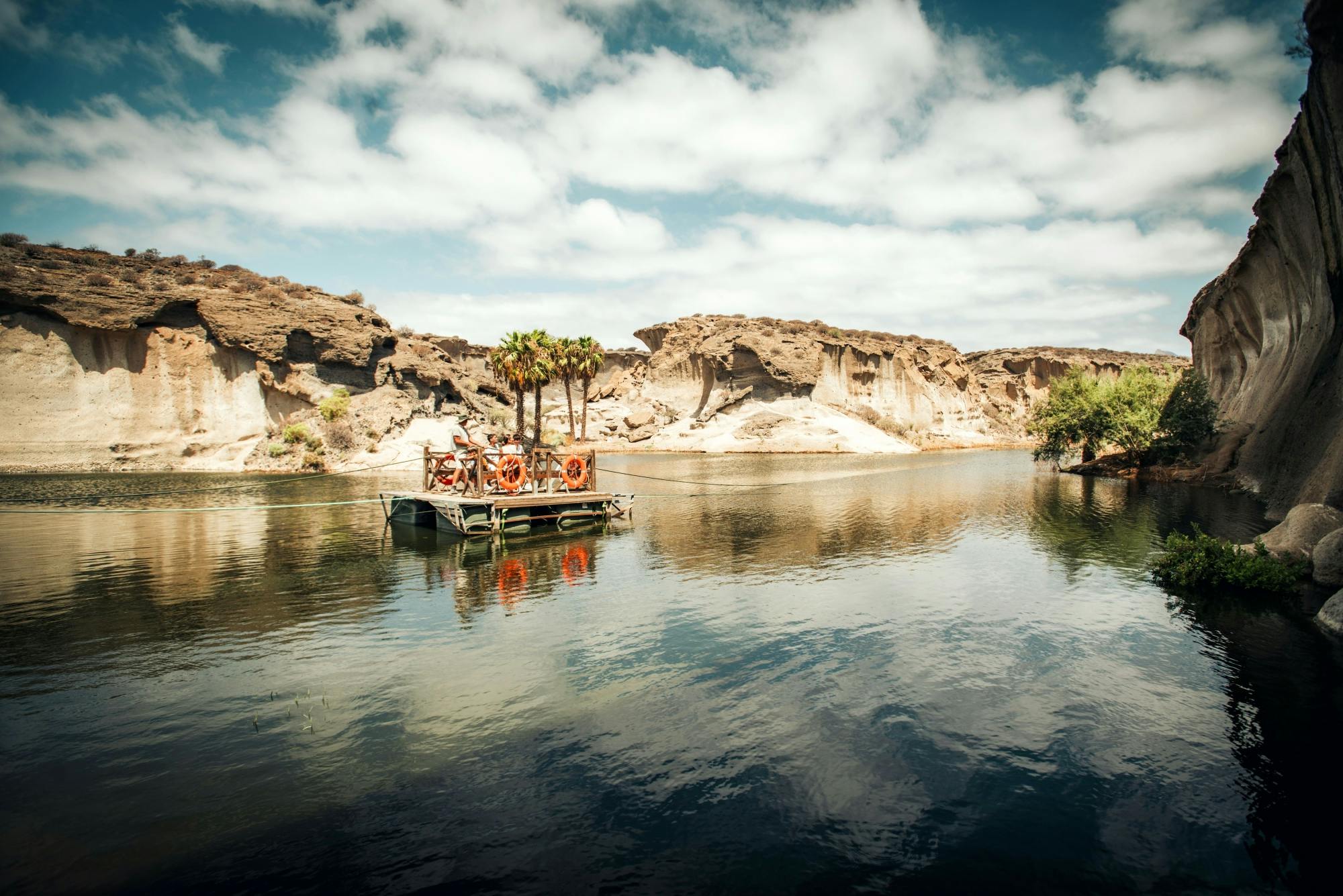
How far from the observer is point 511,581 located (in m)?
16.5

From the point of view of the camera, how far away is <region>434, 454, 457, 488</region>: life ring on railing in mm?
29297

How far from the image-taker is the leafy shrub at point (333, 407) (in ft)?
188

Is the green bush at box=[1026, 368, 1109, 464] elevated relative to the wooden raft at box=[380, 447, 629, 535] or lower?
elevated

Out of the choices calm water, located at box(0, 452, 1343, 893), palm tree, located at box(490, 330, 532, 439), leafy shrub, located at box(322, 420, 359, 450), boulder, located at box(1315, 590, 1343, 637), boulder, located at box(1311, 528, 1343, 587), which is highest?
palm tree, located at box(490, 330, 532, 439)

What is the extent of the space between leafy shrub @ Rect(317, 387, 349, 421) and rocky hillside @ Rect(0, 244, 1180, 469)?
1.75ft

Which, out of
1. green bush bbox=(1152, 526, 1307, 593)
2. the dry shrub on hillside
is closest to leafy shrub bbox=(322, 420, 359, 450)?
the dry shrub on hillside

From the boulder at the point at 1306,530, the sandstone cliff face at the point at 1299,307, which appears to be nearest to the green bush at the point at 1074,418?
the sandstone cliff face at the point at 1299,307

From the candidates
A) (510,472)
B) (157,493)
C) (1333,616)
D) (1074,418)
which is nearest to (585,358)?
(157,493)

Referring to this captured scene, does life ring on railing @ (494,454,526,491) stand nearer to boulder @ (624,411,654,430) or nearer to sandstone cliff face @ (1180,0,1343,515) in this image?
sandstone cliff face @ (1180,0,1343,515)

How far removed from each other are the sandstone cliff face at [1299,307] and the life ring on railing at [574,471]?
23012 mm

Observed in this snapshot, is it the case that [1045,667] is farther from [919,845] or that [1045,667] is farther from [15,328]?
[15,328]

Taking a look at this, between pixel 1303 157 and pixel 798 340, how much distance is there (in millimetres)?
74712

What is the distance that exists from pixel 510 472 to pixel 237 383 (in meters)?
43.5

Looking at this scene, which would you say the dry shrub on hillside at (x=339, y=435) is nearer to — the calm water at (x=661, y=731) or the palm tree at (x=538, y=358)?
the palm tree at (x=538, y=358)
